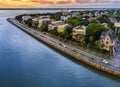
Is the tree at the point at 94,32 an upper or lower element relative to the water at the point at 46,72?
upper

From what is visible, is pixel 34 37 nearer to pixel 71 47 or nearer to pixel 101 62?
pixel 71 47

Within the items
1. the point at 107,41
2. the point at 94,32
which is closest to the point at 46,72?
the point at 107,41

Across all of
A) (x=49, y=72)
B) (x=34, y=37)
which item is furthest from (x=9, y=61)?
(x=34, y=37)

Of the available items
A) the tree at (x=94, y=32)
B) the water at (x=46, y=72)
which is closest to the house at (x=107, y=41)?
the tree at (x=94, y=32)

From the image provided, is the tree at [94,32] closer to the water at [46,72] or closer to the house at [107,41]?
the house at [107,41]

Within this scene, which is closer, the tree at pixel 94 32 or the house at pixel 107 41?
the house at pixel 107 41

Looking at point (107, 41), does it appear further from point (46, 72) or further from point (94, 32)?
point (46, 72)

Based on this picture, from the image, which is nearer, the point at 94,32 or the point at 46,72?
the point at 46,72

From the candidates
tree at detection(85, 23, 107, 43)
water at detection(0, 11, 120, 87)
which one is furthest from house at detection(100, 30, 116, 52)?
water at detection(0, 11, 120, 87)
